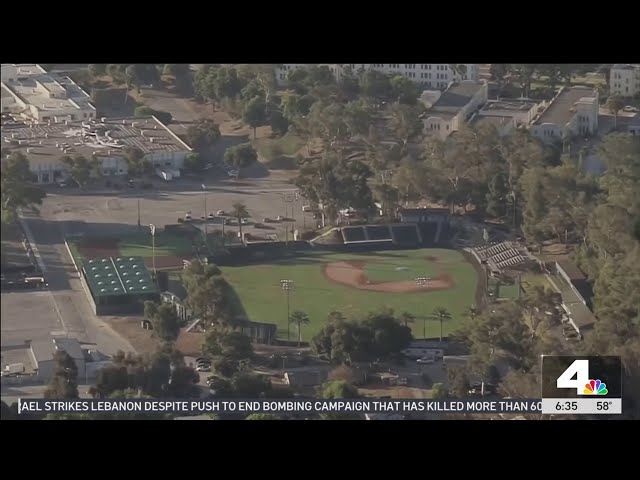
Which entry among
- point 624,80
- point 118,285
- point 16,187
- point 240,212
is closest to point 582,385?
point 118,285

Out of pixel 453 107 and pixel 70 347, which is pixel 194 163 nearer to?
pixel 453 107

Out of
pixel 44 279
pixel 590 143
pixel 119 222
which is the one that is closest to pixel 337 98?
pixel 590 143

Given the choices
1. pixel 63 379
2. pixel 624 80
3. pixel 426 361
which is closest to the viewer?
pixel 63 379

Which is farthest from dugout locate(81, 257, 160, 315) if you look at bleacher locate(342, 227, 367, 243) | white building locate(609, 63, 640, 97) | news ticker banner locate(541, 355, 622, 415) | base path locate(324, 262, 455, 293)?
white building locate(609, 63, 640, 97)

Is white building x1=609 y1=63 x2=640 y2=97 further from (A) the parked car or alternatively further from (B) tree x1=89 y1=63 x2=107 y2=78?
(A) the parked car

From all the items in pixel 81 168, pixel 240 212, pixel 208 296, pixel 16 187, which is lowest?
pixel 208 296

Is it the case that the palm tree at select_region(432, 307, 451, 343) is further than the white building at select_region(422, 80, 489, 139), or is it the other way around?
the white building at select_region(422, 80, 489, 139)
